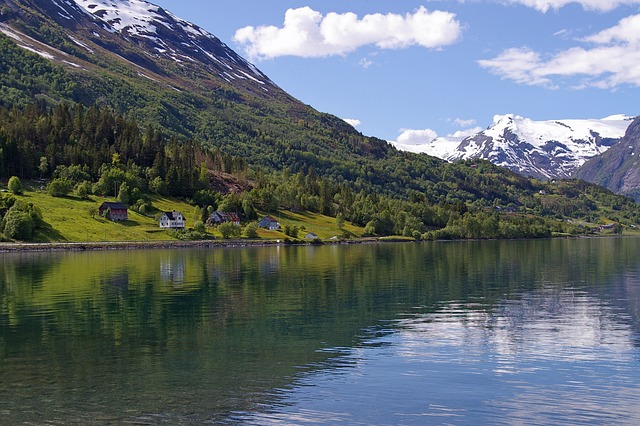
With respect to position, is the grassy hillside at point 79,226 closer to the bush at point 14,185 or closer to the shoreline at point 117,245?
the bush at point 14,185

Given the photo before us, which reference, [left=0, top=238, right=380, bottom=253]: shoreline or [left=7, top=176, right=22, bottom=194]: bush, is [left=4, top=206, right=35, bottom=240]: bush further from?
[left=7, top=176, right=22, bottom=194]: bush

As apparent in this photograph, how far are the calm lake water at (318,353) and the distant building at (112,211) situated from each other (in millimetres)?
118334

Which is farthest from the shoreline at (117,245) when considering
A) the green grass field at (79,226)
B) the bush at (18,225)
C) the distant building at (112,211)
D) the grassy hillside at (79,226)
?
the distant building at (112,211)

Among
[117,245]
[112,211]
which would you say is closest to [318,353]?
[117,245]

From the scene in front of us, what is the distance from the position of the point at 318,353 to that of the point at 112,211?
6619 inches

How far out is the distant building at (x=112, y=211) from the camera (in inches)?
7721

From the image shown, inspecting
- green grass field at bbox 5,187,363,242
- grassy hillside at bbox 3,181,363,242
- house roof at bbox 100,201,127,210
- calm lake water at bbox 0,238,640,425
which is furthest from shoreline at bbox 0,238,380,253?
calm lake water at bbox 0,238,640,425

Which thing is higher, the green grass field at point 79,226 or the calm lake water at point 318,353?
the green grass field at point 79,226

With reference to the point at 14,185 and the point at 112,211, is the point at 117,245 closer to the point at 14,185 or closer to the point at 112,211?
the point at 112,211

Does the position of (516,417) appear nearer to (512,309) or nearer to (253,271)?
(512,309)

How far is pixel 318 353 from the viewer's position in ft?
133

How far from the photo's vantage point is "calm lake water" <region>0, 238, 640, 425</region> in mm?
29188

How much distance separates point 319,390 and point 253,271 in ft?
230

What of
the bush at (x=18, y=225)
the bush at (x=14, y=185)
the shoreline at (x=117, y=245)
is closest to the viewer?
the shoreline at (x=117, y=245)
